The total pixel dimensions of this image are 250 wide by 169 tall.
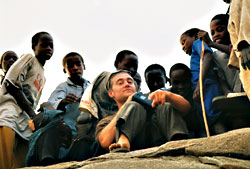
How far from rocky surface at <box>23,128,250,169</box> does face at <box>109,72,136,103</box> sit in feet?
4.55

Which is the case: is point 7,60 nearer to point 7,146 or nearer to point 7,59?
point 7,59

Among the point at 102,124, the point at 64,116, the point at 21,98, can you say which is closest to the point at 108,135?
the point at 102,124

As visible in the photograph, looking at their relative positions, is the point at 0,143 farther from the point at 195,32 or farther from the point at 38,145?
the point at 195,32

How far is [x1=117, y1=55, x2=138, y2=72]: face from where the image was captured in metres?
6.46

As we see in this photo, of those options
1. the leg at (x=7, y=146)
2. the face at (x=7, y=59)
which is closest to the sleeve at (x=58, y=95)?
the leg at (x=7, y=146)

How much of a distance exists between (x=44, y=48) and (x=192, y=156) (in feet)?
10.2

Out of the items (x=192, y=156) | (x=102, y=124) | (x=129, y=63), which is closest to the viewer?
(x=192, y=156)

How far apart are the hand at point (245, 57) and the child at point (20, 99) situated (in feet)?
8.73

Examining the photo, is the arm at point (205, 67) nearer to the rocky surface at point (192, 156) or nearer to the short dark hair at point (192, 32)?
the short dark hair at point (192, 32)

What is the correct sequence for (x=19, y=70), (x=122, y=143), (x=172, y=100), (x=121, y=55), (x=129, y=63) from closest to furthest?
(x=122, y=143) < (x=172, y=100) < (x=19, y=70) < (x=129, y=63) < (x=121, y=55)

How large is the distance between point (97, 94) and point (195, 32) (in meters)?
1.43

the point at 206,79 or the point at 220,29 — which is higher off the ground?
the point at 220,29

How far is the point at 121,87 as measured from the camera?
18.8ft

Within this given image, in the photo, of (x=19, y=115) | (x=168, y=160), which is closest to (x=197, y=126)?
(x=168, y=160)
